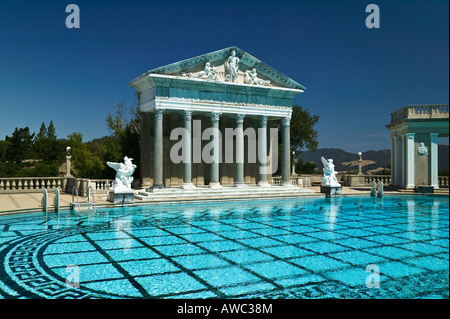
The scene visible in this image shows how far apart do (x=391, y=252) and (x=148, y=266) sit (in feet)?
19.4

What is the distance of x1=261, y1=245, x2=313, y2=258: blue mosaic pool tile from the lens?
362 inches

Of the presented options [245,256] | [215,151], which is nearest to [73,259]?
[245,256]

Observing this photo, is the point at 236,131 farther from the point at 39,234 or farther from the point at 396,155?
the point at 39,234

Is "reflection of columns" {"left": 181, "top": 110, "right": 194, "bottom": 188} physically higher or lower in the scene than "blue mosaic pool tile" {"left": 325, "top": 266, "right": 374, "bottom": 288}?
higher

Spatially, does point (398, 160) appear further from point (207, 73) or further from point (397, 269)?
point (397, 269)

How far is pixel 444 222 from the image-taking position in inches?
581

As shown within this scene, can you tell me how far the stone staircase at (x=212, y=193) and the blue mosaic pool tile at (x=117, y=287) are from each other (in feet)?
44.6

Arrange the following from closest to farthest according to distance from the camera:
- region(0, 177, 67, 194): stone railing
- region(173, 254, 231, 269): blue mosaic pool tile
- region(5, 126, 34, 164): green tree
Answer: region(173, 254, 231, 269): blue mosaic pool tile < region(0, 177, 67, 194): stone railing < region(5, 126, 34, 164): green tree

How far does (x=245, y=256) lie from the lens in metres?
9.09

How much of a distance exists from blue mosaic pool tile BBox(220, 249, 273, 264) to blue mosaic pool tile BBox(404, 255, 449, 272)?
318cm

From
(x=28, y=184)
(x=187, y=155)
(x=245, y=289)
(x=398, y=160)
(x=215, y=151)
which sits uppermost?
(x=215, y=151)

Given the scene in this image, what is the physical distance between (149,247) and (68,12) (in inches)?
295

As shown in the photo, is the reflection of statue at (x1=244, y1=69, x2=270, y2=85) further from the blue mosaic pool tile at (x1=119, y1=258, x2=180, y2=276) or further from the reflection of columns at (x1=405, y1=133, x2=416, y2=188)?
the blue mosaic pool tile at (x1=119, y1=258, x2=180, y2=276)

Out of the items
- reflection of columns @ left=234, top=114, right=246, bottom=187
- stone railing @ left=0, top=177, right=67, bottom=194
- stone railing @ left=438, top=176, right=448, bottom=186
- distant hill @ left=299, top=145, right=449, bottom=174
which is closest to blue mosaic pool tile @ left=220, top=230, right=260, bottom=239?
reflection of columns @ left=234, top=114, right=246, bottom=187
